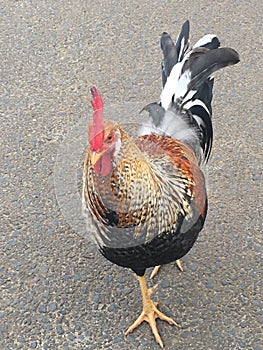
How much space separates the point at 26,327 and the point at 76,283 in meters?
0.34

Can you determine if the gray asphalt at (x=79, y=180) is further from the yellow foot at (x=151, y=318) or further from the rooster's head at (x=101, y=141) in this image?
the rooster's head at (x=101, y=141)

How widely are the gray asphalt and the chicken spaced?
9.0 inches

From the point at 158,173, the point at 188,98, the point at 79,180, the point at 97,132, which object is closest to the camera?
the point at 97,132

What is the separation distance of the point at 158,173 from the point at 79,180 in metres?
1.10

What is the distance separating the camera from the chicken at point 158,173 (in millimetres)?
2439

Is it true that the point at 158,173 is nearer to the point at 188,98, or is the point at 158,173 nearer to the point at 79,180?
the point at 188,98

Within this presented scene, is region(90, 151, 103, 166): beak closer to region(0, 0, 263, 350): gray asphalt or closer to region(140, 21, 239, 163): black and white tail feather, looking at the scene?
region(140, 21, 239, 163): black and white tail feather

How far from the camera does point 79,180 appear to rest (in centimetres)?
365

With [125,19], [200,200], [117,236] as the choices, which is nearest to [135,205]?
[117,236]

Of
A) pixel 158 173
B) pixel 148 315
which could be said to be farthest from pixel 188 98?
pixel 148 315

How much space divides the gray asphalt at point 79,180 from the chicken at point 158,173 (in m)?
0.23

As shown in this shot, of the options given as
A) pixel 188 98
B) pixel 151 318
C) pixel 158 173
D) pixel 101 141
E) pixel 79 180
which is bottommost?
pixel 151 318

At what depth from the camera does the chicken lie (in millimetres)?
2439

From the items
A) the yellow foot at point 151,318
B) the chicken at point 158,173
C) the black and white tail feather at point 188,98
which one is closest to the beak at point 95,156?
the chicken at point 158,173
